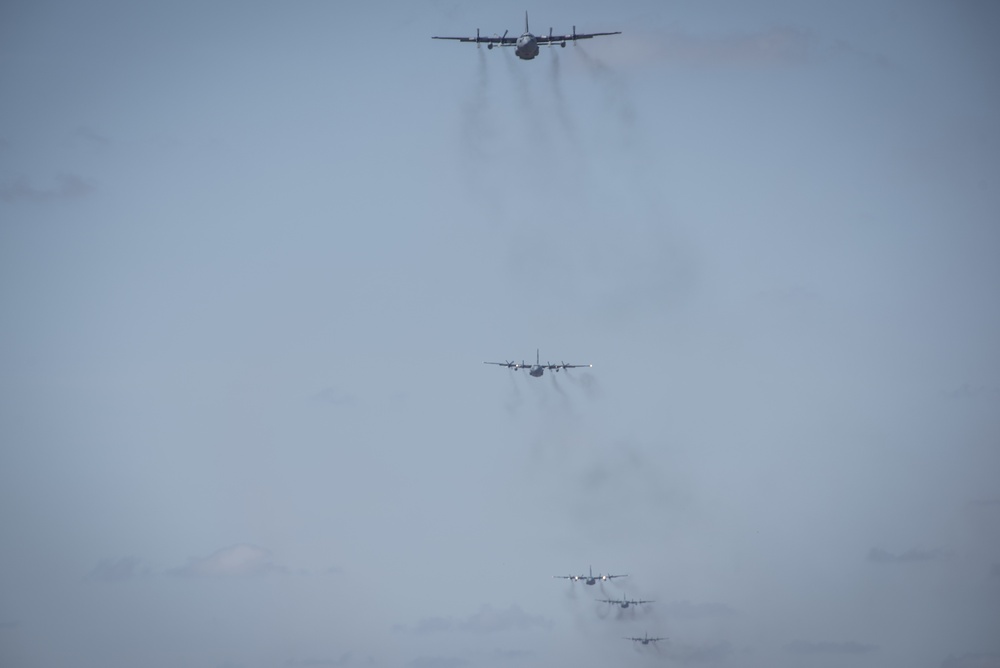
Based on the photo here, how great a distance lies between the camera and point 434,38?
193m

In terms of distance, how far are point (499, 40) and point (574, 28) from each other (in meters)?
10.1

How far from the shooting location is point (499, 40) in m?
198

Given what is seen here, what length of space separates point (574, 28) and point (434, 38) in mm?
18741

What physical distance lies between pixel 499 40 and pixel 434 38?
9827 mm

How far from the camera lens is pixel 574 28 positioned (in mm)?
196375
